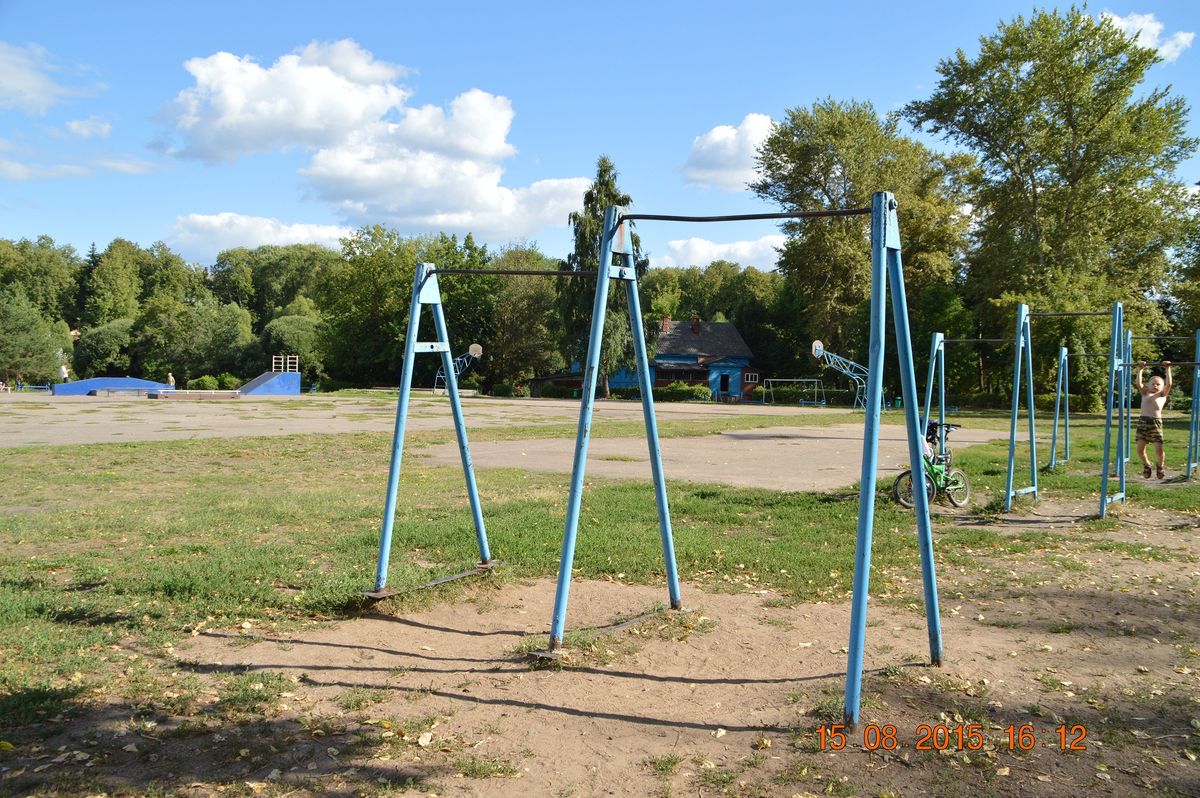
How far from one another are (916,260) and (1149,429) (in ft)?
134

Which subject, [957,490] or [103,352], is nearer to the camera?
[957,490]

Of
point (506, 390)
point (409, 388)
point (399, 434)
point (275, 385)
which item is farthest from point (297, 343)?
point (409, 388)

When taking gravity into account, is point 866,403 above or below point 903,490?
above

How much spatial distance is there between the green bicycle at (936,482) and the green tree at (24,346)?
215 feet

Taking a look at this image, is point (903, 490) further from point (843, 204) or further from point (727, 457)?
point (843, 204)

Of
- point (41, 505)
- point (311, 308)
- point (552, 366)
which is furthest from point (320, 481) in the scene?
point (311, 308)

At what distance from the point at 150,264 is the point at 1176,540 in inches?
4229

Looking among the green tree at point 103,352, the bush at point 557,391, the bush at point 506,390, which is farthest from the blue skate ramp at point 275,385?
the green tree at point 103,352

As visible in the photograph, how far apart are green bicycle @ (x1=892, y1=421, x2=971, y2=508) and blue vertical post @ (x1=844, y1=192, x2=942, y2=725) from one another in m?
5.89

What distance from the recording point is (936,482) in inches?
412

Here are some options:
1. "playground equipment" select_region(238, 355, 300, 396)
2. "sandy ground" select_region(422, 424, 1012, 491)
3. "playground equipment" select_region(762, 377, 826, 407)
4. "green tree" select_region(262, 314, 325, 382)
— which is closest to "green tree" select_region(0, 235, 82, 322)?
"green tree" select_region(262, 314, 325, 382)

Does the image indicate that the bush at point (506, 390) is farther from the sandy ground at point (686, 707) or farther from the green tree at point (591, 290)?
the sandy ground at point (686, 707)
